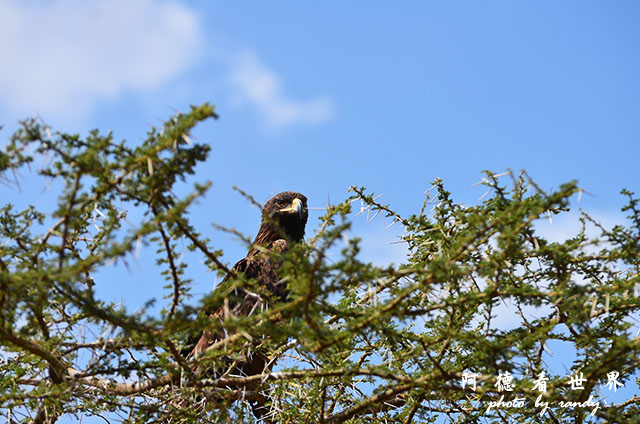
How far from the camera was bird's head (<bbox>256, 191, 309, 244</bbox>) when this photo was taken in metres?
6.75

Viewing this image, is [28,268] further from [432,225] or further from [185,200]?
[432,225]

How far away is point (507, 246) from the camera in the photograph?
299cm

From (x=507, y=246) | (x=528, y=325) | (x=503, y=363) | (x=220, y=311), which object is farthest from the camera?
(x=220, y=311)

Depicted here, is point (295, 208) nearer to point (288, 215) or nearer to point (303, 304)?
point (288, 215)

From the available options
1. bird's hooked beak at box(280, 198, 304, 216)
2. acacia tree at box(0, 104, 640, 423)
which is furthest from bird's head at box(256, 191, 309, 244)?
acacia tree at box(0, 104, 640, 423)

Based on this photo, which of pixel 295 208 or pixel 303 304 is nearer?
pixel 303 304

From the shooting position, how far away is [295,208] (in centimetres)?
675

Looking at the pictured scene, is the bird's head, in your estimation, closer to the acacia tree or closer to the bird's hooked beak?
the bird's hooked beak

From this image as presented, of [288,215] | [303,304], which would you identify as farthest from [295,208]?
[303,304]

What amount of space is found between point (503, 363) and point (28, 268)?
7.34 ft

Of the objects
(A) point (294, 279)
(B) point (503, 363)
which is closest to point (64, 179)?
(A) point (294, 279)

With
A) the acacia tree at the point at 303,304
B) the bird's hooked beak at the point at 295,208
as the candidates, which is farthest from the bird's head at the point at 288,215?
the acacia tree at the point at 303,304

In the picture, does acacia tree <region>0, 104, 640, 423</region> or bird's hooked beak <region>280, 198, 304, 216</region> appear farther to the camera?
bird's hooked beak <region>280, 198, 304, 216</region>

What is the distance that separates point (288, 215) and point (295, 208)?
0.11 m
